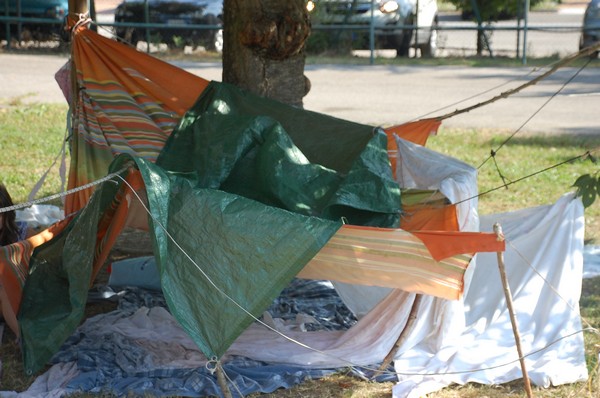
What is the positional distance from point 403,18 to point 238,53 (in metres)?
10.0

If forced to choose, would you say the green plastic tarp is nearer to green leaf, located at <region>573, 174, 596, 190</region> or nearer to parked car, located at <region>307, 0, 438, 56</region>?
green leaf, located at <region>573, 174, 596, 190</region>

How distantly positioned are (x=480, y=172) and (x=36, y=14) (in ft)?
30.7

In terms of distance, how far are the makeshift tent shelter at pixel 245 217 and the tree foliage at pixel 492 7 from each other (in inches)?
421

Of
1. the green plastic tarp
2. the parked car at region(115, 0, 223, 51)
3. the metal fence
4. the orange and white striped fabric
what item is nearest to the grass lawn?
the green plastic tarp

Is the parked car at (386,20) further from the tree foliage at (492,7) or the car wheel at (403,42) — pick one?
the tree foliage at (492,7)

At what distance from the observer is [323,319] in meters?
4.60

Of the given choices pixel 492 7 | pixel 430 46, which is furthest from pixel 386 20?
pixel 492 7

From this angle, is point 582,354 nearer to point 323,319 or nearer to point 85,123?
point 323,319

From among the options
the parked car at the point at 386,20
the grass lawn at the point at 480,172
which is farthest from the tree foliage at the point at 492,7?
the grass lawn at the point at 480,172

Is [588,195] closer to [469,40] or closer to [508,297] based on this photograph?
[508,297]

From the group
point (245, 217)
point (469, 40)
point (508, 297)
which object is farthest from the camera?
point (469, 40)

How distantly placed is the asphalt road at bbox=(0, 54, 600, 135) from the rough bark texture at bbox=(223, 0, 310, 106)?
12.1 ft

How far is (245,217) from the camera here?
142 inches

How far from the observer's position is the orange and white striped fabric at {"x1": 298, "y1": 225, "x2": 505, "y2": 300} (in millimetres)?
3361
